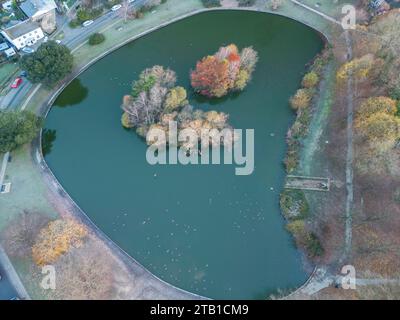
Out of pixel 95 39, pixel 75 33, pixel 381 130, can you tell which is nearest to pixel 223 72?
pixel 381 130

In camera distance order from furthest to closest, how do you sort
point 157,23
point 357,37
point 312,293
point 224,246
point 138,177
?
point 157,23 → point 357,37 → point 138,177 → point 224,246 → point 312,293

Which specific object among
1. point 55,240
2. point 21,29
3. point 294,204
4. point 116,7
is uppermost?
point 116,7

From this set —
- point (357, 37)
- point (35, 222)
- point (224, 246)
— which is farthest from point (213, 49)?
point (35, 222)

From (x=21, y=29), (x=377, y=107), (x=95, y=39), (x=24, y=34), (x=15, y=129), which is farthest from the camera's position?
(x=21, y=29)

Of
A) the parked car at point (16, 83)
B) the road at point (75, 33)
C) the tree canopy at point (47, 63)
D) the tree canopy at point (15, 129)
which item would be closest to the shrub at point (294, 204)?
the tree canopy at point (15, 129)

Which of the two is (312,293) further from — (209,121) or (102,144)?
(102,144)

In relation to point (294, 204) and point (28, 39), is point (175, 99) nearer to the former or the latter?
point (294, 204)
